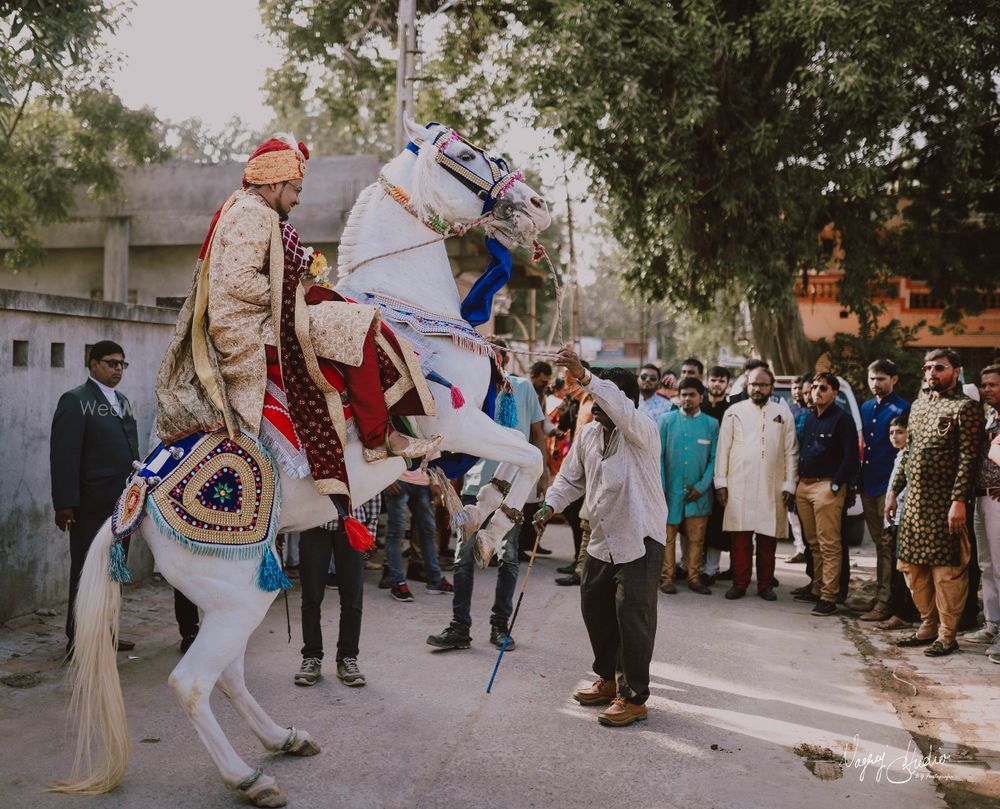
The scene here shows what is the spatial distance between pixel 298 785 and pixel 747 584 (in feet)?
17.6

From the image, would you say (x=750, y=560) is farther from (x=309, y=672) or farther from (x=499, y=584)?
(x=309, y=672)

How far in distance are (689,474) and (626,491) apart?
374 centimetres

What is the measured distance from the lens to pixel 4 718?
4.59 m

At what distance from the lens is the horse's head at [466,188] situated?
4.19 meters

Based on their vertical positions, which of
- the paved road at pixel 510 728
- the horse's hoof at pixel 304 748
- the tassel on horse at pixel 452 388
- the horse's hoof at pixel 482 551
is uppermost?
the tassel on horse at pixel 452 388

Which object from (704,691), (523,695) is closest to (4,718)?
(523,695)

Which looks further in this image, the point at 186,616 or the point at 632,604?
the point at 186,616

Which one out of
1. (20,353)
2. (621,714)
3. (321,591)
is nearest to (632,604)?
(621,714)

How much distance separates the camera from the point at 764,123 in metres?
12.7

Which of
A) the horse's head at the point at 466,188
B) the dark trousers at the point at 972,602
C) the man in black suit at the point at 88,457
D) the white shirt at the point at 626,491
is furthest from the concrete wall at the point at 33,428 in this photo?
the dark trousers at the point at 972,602

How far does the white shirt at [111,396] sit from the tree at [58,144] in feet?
22.2

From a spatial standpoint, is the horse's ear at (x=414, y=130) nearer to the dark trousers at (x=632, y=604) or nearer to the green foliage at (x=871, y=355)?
the dark trousers at (x=632, y=604)

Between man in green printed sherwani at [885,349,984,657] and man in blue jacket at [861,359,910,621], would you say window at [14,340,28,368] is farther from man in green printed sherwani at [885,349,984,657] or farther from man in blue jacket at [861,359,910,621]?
man in blue jacket at [861,359,910,621]

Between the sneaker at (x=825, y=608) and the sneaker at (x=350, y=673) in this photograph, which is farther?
the sneaker at (x=825, y=608)
